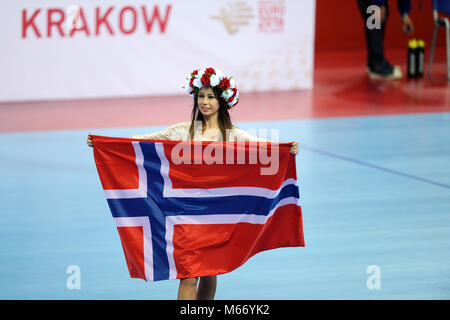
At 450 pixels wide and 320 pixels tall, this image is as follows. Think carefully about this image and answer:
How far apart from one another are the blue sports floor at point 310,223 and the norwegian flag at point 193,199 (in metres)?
0.56

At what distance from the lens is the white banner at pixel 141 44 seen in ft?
32.5

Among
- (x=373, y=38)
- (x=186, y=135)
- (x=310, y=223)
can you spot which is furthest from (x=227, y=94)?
(x=373, y=38)

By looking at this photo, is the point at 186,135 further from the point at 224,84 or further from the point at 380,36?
the point at 380,36

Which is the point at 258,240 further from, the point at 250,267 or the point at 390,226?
the point at 390,226

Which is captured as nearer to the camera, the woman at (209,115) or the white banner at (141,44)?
the woman at (209,115)

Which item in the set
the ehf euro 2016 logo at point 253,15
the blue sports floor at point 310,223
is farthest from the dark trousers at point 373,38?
the blue sports floor at point 310,223

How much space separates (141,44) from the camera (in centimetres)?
1021

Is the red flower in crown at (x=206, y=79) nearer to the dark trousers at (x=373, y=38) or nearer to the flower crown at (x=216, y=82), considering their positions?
the flower crown at (x=216, y=82)

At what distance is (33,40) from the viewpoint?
9.91 metres

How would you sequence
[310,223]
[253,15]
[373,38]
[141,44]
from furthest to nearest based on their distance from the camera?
[373,38] → [253,15] → [141,44] → [310,223]

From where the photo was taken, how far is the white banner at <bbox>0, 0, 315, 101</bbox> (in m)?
9.90

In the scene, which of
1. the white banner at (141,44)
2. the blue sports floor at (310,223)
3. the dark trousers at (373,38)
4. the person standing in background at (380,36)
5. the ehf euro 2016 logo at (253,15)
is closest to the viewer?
the blue sports floor at (310,223)

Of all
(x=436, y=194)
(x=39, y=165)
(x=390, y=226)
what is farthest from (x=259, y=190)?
(x=39, y=165)

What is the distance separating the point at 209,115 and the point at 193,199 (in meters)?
0.50
